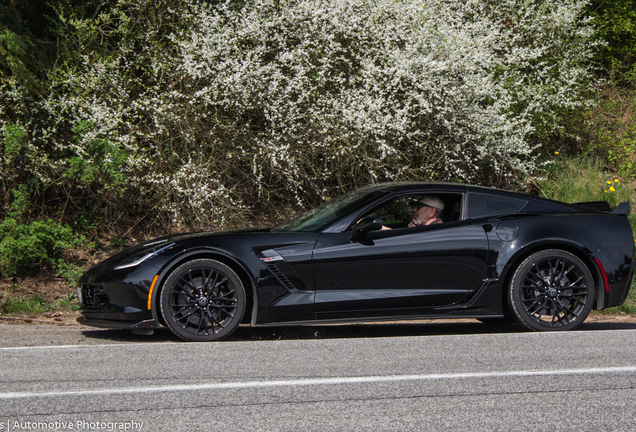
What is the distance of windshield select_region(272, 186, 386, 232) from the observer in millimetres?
6121

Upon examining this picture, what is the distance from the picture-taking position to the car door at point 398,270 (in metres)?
5.77

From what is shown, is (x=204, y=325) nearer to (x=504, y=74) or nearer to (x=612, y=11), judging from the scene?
(x=504, y=74)

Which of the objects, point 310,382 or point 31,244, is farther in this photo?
point 31,244

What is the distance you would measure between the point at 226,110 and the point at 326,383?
22.2 feet

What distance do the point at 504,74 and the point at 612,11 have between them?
5870 mm

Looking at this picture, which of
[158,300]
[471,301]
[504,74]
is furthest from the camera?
[504,74]

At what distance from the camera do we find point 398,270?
589cm

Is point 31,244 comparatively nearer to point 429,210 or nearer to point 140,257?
point 140,257

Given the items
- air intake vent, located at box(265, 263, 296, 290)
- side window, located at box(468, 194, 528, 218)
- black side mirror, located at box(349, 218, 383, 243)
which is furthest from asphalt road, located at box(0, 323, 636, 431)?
side window, located at box(468, 194, 528, 218)

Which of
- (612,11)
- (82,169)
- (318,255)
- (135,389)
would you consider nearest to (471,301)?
(318,255)

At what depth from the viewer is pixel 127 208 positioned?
1071 cm

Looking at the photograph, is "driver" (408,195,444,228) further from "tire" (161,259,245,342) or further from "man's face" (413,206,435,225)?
"tire" (161,259,245,342)

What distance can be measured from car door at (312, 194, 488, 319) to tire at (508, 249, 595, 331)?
1.42ft

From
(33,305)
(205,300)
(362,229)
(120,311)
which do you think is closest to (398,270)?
(362,229)
